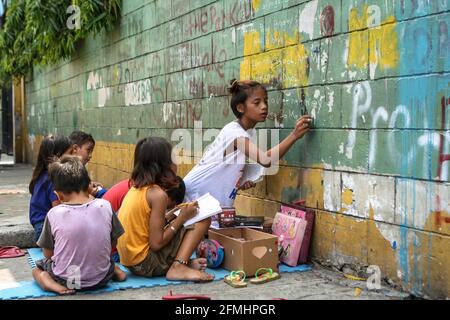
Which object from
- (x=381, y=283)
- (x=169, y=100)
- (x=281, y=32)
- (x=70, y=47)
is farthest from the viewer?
(x=70, y=47)

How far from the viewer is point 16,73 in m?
14.0

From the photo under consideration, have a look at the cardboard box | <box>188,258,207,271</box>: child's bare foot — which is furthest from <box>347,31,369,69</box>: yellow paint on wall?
<box>188,258,207,271</box>: child's bare foot

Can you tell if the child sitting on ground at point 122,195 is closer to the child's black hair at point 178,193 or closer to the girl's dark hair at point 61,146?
the child's black hair at point 178,193

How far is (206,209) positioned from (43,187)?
143 centimetres

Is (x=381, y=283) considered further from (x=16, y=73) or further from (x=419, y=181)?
(x=16, y=73)

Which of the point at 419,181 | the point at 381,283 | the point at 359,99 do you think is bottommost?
the point at 381,283

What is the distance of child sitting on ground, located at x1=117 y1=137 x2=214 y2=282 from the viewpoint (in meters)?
3.92

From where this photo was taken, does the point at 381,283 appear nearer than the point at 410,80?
No

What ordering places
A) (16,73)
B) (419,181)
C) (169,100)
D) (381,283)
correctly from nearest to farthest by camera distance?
(419,181) < (381,283) < (169,100) < (16,73)

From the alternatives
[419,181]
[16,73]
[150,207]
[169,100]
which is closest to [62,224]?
[150,207]

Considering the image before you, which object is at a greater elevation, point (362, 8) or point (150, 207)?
point (362, 8)

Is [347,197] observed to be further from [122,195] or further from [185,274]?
[122,195]

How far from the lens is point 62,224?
352 centimetres

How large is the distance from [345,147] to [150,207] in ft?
4.59
